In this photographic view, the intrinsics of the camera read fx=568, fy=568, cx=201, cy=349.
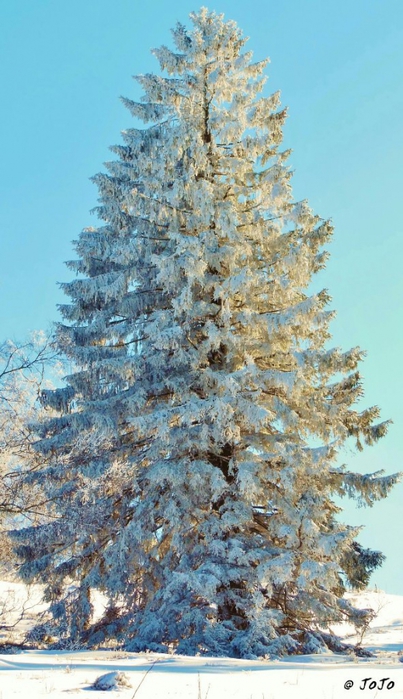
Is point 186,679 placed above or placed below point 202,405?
below

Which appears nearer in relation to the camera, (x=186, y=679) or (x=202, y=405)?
(x=186, y=679)

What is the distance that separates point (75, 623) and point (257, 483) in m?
4.99

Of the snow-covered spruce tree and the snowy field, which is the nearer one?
the snowy field

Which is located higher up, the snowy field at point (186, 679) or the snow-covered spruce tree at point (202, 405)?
the snow-covered spruce tree at point (202, 405)

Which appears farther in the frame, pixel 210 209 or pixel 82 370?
pixel 82 370

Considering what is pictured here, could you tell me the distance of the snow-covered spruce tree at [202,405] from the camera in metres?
9.91

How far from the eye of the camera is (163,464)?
436 inches

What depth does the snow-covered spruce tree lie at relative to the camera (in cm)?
991

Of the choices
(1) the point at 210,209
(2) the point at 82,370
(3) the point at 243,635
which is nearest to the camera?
(3) the point at 243,635

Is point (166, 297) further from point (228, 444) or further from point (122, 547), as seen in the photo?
point (122, 547)

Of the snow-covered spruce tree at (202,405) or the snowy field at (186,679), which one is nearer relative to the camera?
the snowy field at (186,679)

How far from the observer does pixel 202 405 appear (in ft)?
35.1

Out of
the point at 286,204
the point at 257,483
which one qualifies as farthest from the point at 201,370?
the point at 286,204

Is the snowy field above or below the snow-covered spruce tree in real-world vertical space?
below
